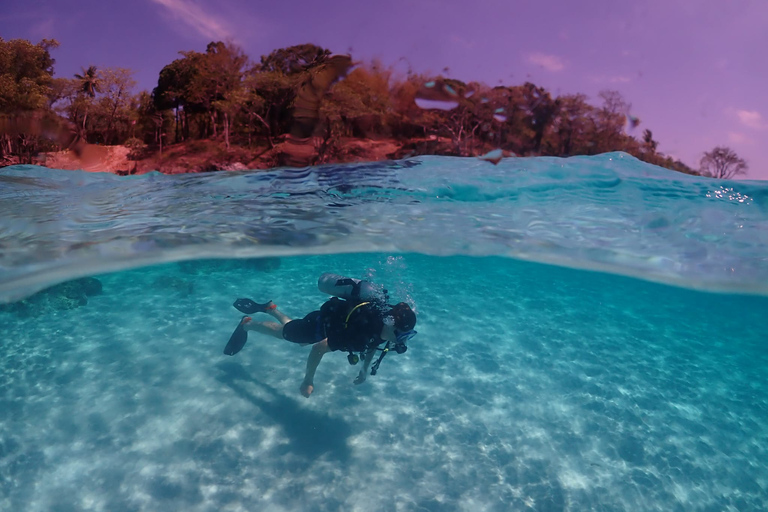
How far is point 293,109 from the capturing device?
93.8ft

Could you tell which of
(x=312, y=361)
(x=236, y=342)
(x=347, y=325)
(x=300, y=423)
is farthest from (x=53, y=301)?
(x=347, y=325)

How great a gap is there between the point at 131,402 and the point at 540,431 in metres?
8.83

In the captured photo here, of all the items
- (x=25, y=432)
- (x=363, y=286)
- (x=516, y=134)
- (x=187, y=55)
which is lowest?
(x=25, y=432)

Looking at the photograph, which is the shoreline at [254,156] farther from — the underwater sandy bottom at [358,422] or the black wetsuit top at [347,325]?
the black wetsuit top at [347,325]

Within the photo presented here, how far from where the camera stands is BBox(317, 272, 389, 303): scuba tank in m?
6.62

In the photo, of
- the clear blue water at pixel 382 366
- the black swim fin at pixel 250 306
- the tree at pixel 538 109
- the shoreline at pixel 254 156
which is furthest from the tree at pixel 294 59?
the black swim fin at pixel 250 306

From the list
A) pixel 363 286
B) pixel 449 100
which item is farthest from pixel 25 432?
pixel 449 100

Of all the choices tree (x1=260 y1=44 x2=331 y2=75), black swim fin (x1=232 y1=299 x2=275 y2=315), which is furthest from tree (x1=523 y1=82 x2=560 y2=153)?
black swim fin (x1=232 y1=299 x2=275 y2=315)

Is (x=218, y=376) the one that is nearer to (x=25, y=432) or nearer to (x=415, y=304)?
(x=25, y=432)

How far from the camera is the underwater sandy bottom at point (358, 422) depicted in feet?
21.5

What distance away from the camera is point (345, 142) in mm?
26312

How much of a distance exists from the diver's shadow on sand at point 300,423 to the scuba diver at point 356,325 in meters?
1.19

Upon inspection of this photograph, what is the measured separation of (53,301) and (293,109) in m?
21.0

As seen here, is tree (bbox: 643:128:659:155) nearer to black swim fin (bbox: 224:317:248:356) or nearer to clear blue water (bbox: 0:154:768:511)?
clear blue water (bbox: 0:154:768:511)
